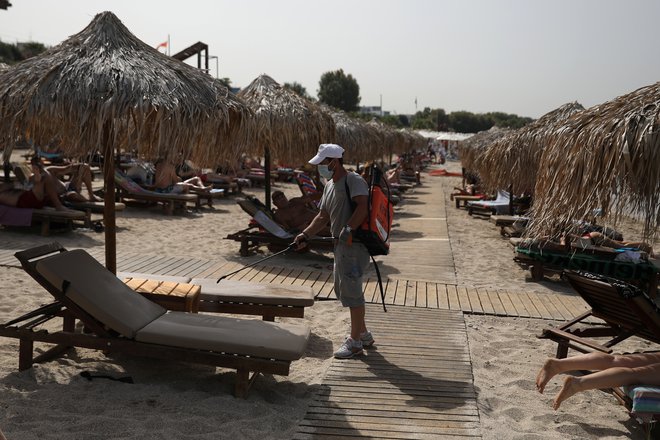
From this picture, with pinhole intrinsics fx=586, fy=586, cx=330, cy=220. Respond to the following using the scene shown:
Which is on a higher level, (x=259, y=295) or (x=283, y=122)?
(x=283, y=122)

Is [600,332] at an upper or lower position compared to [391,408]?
upper

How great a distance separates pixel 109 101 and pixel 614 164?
3.43m

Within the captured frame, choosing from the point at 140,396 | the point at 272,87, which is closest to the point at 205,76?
the point at 140,396

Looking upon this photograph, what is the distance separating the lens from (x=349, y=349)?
14.2 feet

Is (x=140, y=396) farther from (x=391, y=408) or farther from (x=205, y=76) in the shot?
(x=205, y=76)

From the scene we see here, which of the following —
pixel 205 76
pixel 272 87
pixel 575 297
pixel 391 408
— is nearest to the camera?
pixel 391 408

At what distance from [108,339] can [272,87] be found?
752 cm

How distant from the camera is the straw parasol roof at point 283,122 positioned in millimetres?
9648

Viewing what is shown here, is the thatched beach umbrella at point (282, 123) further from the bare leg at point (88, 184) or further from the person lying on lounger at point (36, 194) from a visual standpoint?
the person lying on lounger at point (36, 194)

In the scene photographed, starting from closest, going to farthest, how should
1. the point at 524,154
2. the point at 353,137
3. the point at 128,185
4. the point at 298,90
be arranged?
the point at 524,154 < the point at 128,185 < the point at 353,137 < the point at 298,90

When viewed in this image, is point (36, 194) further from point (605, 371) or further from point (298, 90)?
point (298, 90)

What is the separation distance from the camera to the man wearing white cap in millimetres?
4195

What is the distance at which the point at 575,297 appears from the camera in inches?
263

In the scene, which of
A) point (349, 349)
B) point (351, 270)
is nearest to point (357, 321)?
point (349, 349)
